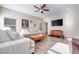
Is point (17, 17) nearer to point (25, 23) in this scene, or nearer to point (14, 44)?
point (25, 23)

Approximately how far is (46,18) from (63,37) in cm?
45

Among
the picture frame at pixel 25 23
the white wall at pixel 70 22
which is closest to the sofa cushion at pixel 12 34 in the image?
the picture frame at pixel 25 23

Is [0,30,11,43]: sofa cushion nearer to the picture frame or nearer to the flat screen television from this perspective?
the picture frame

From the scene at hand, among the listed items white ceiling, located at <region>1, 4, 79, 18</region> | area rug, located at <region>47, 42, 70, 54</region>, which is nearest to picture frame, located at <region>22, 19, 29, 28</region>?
white ceiling, located at <region>1, 4, 79, 18</region>

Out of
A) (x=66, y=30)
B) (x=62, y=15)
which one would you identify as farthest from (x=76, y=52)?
(x=62, y=15)

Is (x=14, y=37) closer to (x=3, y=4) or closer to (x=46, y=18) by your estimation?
(x=3, y=4)

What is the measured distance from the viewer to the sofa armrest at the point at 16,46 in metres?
1.10

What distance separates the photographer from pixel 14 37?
1.31 meters

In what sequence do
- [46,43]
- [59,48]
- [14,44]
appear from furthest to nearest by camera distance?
[46,43]
[59,48]
[14,44]

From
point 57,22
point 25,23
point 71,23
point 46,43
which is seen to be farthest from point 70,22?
point 25,23

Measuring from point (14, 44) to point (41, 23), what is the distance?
0.58 m

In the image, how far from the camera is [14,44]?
3.93 feet

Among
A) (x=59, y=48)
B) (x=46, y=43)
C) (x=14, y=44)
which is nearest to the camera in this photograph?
(x=14, y=44)

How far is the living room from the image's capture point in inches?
46.8
